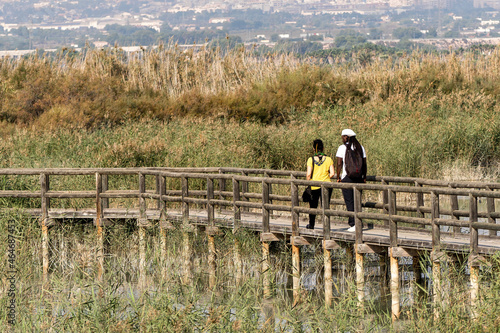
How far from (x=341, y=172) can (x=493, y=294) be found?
3851 millimetres

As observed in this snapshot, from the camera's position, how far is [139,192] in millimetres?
15391

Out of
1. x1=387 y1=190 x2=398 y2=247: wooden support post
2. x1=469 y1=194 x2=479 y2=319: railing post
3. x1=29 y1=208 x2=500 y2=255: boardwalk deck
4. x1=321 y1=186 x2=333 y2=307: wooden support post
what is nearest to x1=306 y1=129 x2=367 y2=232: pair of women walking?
x1=321 y1=186 x2=333 y2=307: wooden support post

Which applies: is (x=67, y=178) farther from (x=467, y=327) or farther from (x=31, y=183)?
(x=467, y=327)

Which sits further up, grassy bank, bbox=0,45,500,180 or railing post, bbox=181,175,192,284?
grassy bank, bbox=0,45,500,180

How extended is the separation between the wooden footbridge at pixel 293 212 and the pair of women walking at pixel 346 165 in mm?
261

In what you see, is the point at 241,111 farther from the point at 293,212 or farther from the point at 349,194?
the point at 349,194

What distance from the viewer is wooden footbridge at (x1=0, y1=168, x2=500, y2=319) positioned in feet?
36.0

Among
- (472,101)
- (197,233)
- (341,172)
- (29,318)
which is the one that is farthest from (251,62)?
(29,318)

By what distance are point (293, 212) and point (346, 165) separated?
4.09 feet

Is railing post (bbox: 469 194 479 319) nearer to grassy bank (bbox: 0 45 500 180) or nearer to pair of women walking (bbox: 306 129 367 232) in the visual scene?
pair of women walking (bbox: 306 129 367 232)

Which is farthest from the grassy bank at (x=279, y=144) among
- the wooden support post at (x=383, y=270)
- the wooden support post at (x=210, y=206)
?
the wooden support post at (x=383, y=270)

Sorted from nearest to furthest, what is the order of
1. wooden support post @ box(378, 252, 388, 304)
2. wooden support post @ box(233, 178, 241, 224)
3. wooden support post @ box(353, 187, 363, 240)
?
wooden support post @ box(353, 187, 363, 240)
wooden support post @ box(378, 252, 388, 304)
wooden support post @ box(233, 178, 241, 224)

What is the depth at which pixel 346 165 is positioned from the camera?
1234 centimetres

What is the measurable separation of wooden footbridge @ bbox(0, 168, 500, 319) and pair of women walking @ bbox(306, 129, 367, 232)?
0.26m
